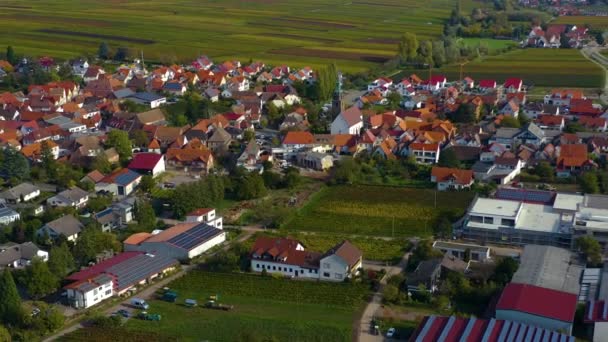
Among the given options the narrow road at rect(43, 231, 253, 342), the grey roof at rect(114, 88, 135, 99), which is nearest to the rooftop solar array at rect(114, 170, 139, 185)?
the narrow road at rect(43, 231, 253, 342)

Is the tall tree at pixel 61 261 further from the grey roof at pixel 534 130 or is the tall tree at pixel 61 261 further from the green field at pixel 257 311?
the grey roof at pixel 534 130

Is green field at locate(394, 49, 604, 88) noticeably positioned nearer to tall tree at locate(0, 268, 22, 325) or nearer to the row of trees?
the row of trees

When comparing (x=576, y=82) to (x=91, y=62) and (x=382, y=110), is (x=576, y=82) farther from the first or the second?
(x=91, y=62)

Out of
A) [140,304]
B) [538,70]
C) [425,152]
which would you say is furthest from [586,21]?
[140,304]

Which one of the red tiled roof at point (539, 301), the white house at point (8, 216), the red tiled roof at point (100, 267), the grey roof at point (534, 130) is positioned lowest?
the white house at point (8, 216)

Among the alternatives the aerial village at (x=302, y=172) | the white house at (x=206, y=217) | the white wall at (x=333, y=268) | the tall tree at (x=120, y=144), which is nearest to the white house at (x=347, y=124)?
the aerial village at (x=302, y=172)

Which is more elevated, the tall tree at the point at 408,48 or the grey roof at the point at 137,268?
the tall tree at the point at 408,48

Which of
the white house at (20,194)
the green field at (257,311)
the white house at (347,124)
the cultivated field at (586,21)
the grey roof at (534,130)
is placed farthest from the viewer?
the cultivated field at (586,21)

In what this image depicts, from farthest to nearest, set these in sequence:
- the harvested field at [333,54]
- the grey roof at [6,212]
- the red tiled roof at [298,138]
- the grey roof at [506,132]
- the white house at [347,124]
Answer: the harvested field at [333,54] < the white house at [347,124] < the grey roof at [506,132] < the red tiled roof at [298,138] < the grey roof at [6,212]

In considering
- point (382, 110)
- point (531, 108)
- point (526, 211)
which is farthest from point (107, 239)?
point (531, 108)
